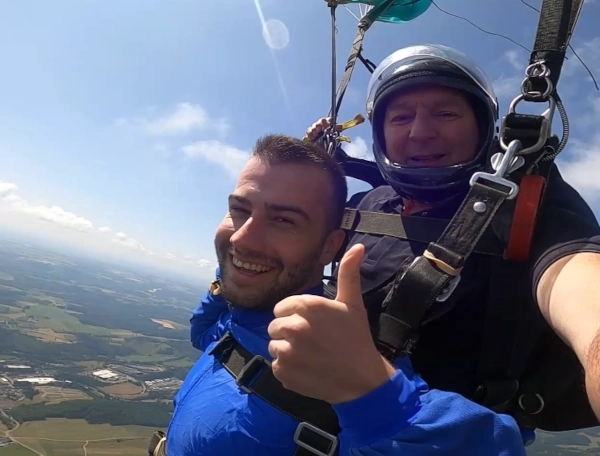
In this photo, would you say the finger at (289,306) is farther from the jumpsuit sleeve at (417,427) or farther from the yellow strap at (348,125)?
the yellow strap at (348,125)

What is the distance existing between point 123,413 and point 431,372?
116 feet

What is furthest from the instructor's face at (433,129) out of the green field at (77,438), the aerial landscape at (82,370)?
the aerial landscape at (82,370)

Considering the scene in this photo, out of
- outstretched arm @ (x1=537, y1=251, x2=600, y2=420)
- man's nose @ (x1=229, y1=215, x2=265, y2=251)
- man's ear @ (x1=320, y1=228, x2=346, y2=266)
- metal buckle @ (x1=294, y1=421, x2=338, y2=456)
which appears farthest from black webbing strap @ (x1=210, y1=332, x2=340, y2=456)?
outstretched arm @ (x1=537, y1=251, x2=600, y2=420)

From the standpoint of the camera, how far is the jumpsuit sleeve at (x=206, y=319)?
6.64ft

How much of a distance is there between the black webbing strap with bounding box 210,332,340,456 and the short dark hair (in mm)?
663

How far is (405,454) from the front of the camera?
2.51 feet

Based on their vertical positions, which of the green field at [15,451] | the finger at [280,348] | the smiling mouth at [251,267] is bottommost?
the green field at [15,451]

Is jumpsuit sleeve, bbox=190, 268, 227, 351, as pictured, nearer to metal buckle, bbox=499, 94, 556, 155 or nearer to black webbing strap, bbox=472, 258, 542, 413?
black webbing strap, bbox=472, 258, 542, 413

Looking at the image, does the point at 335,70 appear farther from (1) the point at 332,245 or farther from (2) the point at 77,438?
(2) the point at 77,438

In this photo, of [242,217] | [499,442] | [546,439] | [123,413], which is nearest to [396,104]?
[242,217]

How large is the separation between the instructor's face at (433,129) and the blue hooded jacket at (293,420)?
2.31ft

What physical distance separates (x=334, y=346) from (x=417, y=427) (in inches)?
9.3

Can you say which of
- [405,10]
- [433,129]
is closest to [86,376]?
[405,10]

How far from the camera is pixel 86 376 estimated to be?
38938 millimetres
